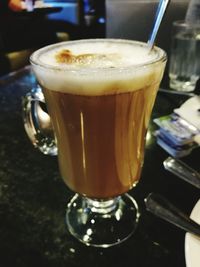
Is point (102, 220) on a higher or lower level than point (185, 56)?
lower

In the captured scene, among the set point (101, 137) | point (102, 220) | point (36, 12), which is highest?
point (101, 137)

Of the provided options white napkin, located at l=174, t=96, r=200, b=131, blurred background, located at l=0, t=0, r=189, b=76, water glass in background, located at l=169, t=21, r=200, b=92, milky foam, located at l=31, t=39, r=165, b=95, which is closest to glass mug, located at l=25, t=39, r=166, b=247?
milky foam, located at l=31, t=39, r=165, b=95

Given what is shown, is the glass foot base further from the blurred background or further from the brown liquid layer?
the blurred background

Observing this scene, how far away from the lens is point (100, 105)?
1.48ft

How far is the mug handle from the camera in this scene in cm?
65

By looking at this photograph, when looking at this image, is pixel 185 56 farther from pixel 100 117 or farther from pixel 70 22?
pixel 70 22

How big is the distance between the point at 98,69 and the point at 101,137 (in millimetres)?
114

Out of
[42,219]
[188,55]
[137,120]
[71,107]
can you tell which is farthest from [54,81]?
[188,55]

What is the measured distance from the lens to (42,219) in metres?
0.56

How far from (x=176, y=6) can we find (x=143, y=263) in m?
1.11

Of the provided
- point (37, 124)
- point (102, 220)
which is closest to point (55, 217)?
point (102, 220)

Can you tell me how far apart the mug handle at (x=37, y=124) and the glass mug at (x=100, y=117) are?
0.16 feet

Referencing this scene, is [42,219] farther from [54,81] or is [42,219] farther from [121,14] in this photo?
[121,14]

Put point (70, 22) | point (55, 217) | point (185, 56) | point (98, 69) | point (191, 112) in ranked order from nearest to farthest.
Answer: point (98, 69)
point (55, 217)
point (191, 112)
point (185, 56)
point (70, 22)
